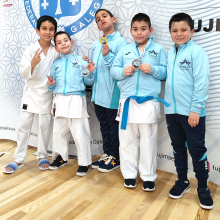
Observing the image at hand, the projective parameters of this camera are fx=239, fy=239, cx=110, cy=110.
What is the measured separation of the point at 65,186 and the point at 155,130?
2.94 feet

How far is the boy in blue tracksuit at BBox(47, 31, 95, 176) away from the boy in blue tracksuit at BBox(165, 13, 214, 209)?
0.79 meters

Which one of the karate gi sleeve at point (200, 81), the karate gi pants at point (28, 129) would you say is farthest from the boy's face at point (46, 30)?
the karate gi sleeve at point (200, 81)

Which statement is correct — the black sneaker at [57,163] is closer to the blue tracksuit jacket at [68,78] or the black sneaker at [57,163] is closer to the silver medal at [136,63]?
the blue tracksuit jacket at [68,78]

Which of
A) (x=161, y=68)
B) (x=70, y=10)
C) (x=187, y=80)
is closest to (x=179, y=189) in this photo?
(x=187, y=80)

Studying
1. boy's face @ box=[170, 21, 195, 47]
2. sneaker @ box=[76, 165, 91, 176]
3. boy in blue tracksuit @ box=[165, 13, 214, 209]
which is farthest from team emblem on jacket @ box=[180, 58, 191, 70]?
sneaker @ box=[76, 165, 91, 176]

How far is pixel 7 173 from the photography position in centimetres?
230

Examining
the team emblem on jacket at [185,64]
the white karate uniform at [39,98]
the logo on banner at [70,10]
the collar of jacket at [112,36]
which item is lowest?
the white karate uniform at [39,98]

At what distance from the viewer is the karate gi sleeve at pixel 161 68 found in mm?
1812

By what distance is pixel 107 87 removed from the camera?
2.26 meters

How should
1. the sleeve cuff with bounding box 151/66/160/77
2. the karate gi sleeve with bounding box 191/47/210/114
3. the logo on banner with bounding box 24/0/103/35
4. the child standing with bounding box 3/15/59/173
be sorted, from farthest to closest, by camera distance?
1. the logo on banner with bounding box 24/0/103/35
2. the child standing with bounding box 3/15/59/173
3. the sleeve cuff with bounding box 151/66/160/77
4. the karate gi sleeve with bounding box 191/47/210/114

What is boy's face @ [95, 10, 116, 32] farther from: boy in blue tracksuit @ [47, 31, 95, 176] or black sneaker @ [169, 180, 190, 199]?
black sneaker @ [169, 180, 190, 199]

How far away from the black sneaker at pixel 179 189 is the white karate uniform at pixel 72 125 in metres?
0.83

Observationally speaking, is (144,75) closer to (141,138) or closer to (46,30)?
(141,138)

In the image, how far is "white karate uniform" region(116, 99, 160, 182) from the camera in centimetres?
189
